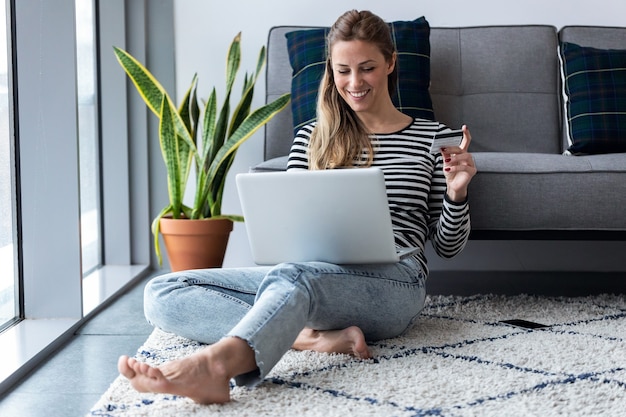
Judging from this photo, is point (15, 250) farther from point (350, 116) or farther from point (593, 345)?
point (593, 345)

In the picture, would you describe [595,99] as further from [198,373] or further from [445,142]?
[198,373]

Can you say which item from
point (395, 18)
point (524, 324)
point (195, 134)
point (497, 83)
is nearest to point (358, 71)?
point (524, 324)

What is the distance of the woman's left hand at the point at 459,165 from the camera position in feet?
6.40

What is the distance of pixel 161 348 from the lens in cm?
200

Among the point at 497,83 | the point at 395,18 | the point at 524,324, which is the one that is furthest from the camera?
the point at 395,18

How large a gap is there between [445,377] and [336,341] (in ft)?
0.87

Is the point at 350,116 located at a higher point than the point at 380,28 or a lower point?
lower

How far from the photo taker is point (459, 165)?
1960 mm

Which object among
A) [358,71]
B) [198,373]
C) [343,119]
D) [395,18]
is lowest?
[198,373]

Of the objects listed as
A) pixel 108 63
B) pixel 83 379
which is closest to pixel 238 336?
pixel 83 379

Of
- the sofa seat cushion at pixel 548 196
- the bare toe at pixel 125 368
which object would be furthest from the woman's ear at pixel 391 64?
the bare toe at pixel 125 368

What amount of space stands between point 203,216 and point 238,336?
4.95ft

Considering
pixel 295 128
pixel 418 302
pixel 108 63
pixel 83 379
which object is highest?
pixel 108 63

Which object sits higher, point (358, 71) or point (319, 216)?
point (358, 71)
